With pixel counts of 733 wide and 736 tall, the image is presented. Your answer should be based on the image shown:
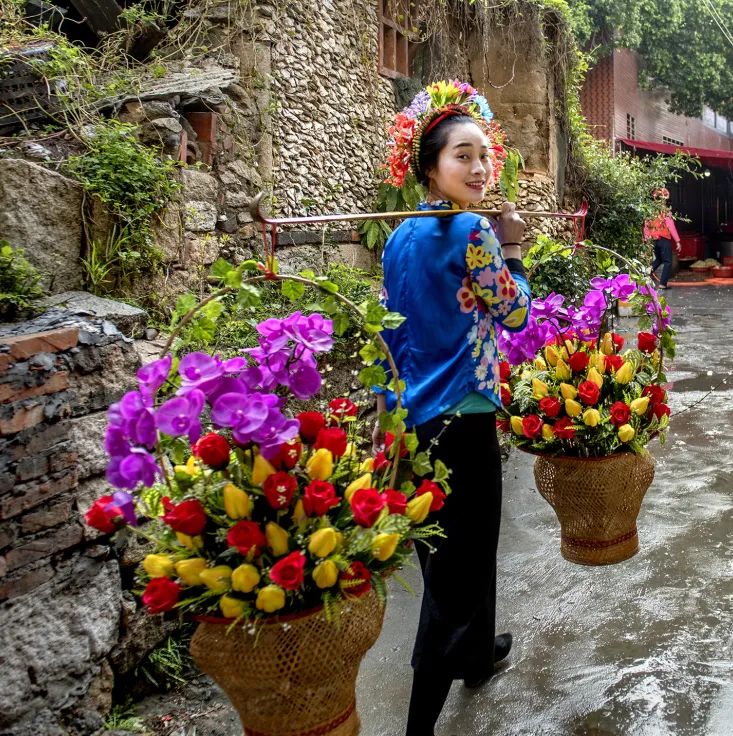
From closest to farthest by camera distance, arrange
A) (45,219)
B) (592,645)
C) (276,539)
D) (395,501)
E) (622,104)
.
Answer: (276,539)
(395,501)
(592,645)
(45,219)
(622,104)

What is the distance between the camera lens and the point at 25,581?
223 cm

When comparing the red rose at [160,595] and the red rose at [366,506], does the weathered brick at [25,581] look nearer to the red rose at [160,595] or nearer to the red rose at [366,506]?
the red rose at [160,595]

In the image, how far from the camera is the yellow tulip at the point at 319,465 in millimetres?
1666

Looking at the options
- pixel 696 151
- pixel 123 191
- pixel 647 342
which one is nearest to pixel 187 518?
pixel 647 342

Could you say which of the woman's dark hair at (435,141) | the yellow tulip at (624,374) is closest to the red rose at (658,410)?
the yellow tulip at (624,374)

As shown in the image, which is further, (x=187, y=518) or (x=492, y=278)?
(x=492, y=278)

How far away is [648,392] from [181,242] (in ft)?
8.74

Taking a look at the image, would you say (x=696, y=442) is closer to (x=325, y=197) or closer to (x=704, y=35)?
(x=325, y=197)

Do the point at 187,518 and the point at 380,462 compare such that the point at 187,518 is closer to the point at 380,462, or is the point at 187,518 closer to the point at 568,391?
the point at 380,462

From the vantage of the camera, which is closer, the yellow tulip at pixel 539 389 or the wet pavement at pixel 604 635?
the wet pavement at pixel 604 635

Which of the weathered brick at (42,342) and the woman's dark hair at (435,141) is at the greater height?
the woman's dark hair at (435,141)

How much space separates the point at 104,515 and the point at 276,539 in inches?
14.8

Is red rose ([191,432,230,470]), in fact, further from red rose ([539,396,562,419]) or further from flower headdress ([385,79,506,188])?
red rose ([539,396,562,419])

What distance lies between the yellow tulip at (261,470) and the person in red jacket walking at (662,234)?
29.8ft
